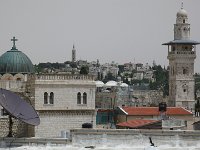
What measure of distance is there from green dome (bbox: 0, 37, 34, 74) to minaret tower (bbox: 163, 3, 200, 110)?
1143 inches

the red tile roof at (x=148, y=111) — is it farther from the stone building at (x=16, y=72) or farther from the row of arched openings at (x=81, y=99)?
the row of arched openings at (x=81, y=99)

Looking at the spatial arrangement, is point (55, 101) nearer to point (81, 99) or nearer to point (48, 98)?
point (48, 98)

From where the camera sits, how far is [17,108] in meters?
28.5

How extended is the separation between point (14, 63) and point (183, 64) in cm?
3127

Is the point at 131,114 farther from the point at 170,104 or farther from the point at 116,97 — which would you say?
the point at 116,97

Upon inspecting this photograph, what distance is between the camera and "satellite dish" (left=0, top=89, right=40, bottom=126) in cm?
2775

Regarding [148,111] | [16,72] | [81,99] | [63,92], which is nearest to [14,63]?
[16,72]

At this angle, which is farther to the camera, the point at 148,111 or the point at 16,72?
the point at 148,111

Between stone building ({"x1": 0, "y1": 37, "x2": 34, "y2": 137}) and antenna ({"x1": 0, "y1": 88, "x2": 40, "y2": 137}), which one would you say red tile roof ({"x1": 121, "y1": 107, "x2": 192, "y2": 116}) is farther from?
antenna ({"x1": 0, "y1": 88, "x2": 40, "y2": 137})

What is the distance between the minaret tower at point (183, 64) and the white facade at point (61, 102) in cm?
3313

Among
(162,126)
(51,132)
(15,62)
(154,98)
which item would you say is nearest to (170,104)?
(154,98)

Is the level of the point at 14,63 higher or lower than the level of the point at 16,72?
higher

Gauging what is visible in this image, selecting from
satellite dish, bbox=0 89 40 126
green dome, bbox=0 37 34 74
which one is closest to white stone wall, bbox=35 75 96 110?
green dome, bbox=0 37 34 74

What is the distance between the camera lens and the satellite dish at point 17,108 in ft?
91.0
